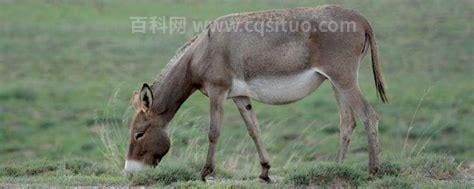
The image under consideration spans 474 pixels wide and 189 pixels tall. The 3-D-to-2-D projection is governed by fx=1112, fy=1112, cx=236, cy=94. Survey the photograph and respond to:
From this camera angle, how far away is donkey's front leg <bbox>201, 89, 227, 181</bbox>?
12.8 metres

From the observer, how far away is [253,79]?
12844 millimetres

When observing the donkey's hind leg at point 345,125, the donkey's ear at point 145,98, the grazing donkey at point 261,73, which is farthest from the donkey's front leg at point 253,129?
the donkey's ear at point 145,98

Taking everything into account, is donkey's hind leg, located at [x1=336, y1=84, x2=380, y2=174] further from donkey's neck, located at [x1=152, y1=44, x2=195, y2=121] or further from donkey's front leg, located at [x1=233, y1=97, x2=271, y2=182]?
donkey's neck, located at [x1=152, y1=44, x2=195, y2=121]

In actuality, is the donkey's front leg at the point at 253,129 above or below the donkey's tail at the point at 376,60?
below

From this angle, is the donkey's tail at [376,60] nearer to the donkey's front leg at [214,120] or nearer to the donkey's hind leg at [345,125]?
the donkey's hind leg at [345,125]

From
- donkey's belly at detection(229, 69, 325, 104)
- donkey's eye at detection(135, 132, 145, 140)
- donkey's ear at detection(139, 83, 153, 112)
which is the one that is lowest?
donkey's eye at detection(135, 132, 145, 140)

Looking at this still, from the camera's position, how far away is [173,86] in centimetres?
1322

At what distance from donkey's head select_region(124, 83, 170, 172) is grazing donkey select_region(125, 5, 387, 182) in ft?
0.04

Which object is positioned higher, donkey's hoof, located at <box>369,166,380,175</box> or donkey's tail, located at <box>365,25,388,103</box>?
donkey's tail, located at <box>365,25,388,103</box>

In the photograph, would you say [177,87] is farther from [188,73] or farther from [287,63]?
[287,63]

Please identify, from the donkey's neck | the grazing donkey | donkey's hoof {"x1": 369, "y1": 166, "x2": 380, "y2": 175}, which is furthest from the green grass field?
the donkey's neck

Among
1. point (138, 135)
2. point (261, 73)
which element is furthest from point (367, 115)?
point (138, 135)

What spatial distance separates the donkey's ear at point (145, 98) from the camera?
13.1 meters

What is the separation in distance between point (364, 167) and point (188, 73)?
7.73ft
